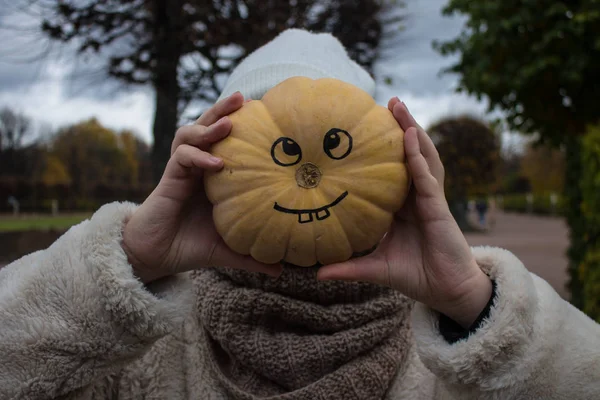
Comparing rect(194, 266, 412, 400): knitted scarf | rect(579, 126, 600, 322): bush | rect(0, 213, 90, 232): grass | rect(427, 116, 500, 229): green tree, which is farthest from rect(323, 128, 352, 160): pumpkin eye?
rect(427, 116, 500, 229): green tree

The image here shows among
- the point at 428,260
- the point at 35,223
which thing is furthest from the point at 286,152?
the point at 35,223

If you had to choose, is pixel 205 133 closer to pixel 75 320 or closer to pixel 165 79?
pixel 75 320

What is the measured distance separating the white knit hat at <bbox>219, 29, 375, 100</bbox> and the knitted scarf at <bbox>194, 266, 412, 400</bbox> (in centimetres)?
60

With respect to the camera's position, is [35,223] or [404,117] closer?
[404,117]

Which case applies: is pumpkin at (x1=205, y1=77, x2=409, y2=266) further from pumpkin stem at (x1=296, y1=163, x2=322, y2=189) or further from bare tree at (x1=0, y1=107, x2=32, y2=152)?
bare tree at (x1=0, y1=107, x2=32, y2=152)

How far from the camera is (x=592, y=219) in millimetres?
5457

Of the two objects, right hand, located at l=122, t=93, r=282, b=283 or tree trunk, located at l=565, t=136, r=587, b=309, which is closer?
right hand, located at l=122, t=93, r=282, b=283

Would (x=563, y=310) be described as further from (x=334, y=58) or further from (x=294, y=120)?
(x=334, y=58)

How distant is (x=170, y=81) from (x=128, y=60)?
1077 millimetres

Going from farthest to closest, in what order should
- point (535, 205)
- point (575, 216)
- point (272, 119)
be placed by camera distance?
point (535, 205)
point (575, 216)
point (272, 119)

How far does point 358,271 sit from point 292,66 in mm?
→ 714

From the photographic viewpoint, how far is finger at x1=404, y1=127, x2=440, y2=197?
1374 millimetres

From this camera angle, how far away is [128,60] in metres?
7.86

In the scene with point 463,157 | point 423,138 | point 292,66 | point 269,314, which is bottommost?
point 269,314
